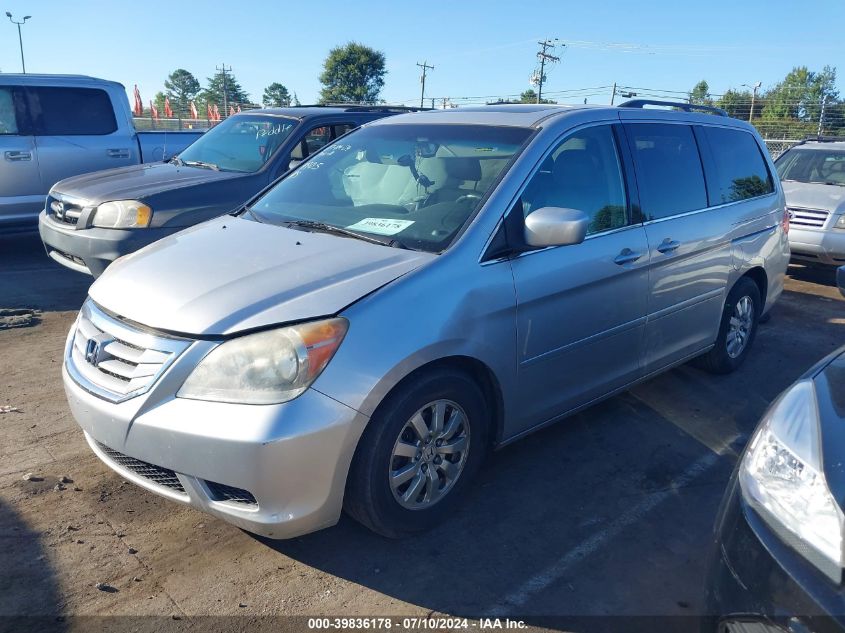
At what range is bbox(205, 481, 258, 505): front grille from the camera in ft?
8.63

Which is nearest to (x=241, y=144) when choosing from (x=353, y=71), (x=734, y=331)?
(x=734, y=331)

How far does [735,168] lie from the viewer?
5.07 metres

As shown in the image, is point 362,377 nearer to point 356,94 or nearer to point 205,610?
point 205,610

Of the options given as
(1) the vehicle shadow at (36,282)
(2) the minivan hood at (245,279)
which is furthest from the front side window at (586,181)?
(1) the vehicle shadow at (36,282)

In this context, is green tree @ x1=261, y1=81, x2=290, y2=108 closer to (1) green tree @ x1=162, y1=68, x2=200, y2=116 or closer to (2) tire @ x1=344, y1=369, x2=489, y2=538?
(1) green tree @ x1=162, y1=68, x2=200, y2=116

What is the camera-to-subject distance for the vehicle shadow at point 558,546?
278 cm

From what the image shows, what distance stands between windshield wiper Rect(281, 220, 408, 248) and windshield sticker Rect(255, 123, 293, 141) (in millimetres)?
3667

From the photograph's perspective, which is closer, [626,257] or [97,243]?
[626,257]

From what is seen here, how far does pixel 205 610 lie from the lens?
2664mm

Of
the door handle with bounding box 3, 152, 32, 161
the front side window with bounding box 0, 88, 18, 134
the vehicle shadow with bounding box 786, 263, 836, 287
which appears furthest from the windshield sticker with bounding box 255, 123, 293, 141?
the vehicle shadow with bounding box 786, 263, 836, 287

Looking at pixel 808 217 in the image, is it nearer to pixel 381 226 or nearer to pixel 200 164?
pixel 200 164

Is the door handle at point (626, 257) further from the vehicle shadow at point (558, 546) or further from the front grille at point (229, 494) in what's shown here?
the front grille at point (229, 494)

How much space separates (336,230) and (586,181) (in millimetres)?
1388

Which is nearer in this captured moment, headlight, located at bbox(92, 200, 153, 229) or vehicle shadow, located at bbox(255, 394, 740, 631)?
vehicle shadow, located at bbox(255, 394, 740, 631)
